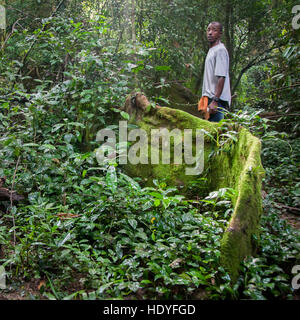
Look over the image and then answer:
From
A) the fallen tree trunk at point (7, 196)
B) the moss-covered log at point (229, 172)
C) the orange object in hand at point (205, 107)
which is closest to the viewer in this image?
the moss-covered log at point (229, 172)

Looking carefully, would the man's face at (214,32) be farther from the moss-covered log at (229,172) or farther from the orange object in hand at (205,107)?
the moss-covered log at (229,172)

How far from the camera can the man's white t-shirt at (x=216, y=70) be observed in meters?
4.09

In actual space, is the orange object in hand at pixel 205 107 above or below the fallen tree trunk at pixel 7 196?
above

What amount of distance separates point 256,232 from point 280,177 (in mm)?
2136

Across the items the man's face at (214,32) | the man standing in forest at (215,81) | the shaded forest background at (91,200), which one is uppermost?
the man's face at (214,32)

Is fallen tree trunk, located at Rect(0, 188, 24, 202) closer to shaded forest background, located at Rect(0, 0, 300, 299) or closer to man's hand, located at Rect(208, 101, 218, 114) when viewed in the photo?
shaded forest background, located at Rect(0, 0, 300, 299)

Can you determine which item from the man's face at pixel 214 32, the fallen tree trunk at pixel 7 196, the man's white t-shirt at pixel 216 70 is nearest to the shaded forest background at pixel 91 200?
the fallen tree trunk at pixel 7 196

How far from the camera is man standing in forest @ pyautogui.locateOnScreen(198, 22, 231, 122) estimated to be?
4094mm

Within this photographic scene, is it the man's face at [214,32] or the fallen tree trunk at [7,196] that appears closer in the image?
the fallen tree trunk at [7,196]

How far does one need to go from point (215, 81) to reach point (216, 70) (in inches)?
6.1

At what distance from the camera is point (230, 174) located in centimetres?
300

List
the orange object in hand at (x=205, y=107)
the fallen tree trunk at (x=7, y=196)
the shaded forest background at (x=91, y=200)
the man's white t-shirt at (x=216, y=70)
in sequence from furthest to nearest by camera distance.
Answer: the orange object in hand at (x=205, y=107) → the man's white t-shirt at (x=216, y=70) → the fallen tree trunk at (x=7, y=196) → the shaded forest background at (x=91, y=200)

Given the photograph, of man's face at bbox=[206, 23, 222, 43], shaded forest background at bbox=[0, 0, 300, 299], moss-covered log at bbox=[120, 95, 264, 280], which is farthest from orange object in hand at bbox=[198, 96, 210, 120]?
man's face at bbox=[206, 23, 222, 43]

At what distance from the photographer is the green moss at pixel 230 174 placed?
2117 mm
